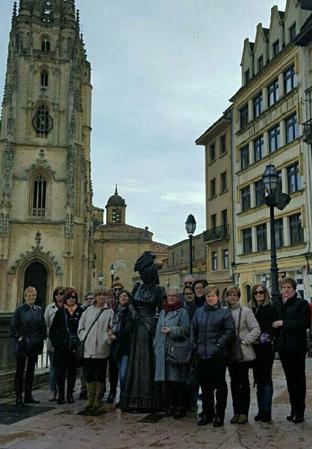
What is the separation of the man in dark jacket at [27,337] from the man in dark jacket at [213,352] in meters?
3.12

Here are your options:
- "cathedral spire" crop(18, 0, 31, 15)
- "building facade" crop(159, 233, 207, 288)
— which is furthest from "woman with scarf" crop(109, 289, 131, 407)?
"cathedral spire" crop(18, 0, 31, 15)

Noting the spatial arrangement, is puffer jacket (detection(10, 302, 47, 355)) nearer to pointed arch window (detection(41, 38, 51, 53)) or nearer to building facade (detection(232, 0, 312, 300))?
building facade (detection(232, 0, 312, 300))

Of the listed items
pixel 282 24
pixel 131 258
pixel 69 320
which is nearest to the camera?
pixel 69 320

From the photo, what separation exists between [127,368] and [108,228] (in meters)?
69.8

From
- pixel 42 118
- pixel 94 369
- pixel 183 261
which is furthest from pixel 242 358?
pixel 183 261

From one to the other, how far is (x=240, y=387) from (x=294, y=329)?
1108mm

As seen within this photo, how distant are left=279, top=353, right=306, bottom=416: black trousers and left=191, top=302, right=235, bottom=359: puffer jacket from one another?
37.4 inches

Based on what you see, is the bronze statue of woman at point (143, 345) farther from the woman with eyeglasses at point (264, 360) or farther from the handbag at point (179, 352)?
the woman with eyeglasses at point (264, 360)

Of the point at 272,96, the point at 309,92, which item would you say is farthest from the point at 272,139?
the point at 309,92

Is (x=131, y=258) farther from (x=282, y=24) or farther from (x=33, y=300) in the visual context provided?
(x=33, y=300)

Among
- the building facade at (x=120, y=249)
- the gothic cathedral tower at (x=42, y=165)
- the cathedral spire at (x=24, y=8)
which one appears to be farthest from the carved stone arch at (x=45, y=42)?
the building facade at (x=120, y=249)

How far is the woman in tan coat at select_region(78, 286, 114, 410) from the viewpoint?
782 cm

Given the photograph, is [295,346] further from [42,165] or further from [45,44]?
[45,44]

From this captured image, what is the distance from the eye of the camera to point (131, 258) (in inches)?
2938
